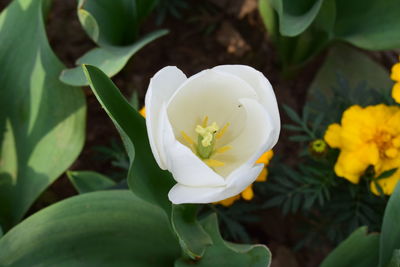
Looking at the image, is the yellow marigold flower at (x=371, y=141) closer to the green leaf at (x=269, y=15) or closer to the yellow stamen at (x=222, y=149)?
the yellow stamen at (x=222, y=149)

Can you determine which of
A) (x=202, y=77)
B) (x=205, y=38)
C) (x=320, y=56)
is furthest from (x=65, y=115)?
(x=320, y=56)

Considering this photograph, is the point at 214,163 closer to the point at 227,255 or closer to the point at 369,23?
the point at 227,255

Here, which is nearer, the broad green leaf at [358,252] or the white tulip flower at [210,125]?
the white tulip flower at [210,125]

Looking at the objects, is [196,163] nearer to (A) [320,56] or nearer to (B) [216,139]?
(B) [216,139]

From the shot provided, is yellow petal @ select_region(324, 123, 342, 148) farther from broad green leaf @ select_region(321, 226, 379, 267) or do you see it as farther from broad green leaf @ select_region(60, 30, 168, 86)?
broad green leaf @ select_region(60, 30, 168, 86)

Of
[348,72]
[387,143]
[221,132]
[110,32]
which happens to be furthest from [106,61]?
[348,72]

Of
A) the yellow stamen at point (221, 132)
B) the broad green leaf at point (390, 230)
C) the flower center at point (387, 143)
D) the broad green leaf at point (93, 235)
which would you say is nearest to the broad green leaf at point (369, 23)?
the flower center at point (387, 143)
